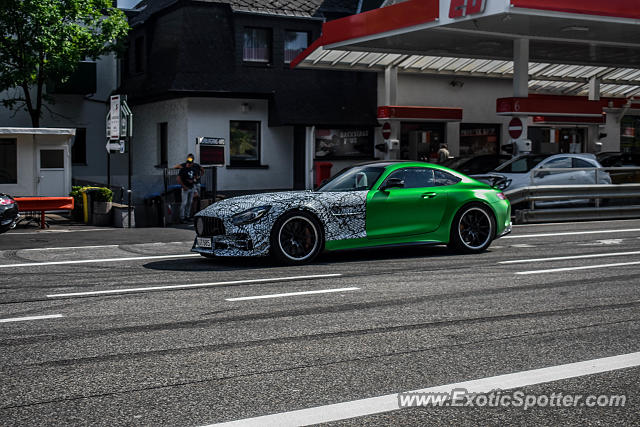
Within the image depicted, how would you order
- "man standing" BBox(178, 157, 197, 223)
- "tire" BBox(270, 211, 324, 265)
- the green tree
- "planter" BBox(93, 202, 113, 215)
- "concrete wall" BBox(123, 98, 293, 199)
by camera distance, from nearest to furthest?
"tire" BBox(270, 211, 324, 265) → "planter" BBox(93, 202, 113, 215) → "man standing" BBox(178, 157, 197, 223) → the green tree → "concrete wall" BBox(123, 98, 293, 199)

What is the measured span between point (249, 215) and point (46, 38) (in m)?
18.2

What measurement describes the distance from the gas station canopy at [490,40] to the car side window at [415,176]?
788cm

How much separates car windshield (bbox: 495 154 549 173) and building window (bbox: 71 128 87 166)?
18519 millimetres

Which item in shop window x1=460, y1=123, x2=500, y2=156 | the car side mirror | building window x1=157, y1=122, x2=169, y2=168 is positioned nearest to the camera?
the car side mirror

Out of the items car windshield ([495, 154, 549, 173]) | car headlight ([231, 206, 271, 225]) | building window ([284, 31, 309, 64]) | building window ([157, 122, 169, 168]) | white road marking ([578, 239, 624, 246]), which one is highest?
building window ([284, 31, 309, 64])

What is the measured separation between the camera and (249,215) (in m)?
10.6

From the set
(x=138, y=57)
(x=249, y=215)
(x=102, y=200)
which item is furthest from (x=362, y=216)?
(x=138, y=57)

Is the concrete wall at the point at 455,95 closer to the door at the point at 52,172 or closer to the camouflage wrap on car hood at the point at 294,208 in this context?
the door at the point at 52,172

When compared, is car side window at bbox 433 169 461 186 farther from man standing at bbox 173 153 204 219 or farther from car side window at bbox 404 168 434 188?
man standing at bbox 173 153 204 219

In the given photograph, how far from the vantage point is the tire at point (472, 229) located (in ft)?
39.9

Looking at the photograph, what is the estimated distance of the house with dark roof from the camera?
27.4 metres

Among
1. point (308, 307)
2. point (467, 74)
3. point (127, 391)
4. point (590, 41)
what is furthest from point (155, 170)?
point (127, 391)

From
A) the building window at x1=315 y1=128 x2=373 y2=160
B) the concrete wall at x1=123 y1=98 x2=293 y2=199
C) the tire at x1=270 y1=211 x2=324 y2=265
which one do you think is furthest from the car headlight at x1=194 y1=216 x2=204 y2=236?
the building window at x1=315 y1=128 x2=373 y2=160

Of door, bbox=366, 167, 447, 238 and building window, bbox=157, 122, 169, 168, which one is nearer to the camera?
door, bbox=366, 167, 447, 238
